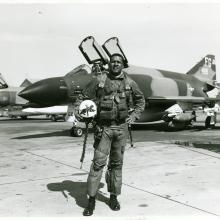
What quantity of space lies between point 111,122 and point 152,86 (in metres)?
11.5

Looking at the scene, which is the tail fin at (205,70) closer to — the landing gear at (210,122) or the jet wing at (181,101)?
the landing gear at (210,122)

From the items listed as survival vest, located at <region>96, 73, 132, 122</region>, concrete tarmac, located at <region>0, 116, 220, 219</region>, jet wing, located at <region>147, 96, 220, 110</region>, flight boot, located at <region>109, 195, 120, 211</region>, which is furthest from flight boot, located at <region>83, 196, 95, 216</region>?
jet wing, located at <region>147, 96, 220, 110</region>

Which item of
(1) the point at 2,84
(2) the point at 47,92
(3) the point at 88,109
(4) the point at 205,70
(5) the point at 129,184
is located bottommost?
(5) the point at 129,184

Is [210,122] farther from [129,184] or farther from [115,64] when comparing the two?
[115,64]

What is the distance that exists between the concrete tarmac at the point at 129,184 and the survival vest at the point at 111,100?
3.55ft

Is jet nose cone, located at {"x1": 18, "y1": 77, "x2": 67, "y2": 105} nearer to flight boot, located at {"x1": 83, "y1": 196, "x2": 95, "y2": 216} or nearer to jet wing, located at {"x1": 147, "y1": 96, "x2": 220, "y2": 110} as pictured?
jet wing, located at {"x1": 147, "y1": 96, "x2": 220, "y2": 110}

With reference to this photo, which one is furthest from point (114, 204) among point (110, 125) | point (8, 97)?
point (8, 97)

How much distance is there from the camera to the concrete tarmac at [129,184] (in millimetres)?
4156

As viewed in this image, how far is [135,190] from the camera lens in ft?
16.6

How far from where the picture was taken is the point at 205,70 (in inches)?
839

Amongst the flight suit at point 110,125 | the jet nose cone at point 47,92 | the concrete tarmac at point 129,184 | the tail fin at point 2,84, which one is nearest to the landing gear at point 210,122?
the jet nose cone at point 47,92

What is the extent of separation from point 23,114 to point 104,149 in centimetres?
2687

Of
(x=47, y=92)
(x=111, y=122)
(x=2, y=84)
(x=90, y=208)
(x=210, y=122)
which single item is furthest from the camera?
(x=2, y=84)

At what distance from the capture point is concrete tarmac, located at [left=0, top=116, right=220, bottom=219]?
416cm
